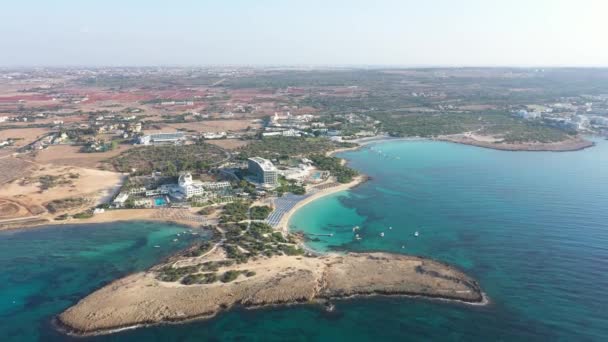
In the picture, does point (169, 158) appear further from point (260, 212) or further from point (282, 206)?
point (260, 212)

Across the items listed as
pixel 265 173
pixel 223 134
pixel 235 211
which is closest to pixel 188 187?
pixel 235 211

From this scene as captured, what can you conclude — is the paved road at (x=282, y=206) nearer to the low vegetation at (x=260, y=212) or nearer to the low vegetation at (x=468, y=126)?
the low vegetation at (x=260, y=212)

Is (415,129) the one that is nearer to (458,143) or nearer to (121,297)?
(458,143)

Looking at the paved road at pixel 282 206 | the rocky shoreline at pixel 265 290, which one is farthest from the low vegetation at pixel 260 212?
the rocky shoreline at pixel 265 290

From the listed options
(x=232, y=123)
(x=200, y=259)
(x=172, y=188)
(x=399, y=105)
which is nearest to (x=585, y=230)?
(x=200, y=259)

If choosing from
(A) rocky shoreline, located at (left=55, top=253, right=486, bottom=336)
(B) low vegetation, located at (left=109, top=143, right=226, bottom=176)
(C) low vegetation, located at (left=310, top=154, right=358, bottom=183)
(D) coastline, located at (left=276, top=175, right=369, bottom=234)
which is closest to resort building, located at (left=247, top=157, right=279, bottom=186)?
(D) coastline, located at (left=276, top=175, right=369, bottom=234)

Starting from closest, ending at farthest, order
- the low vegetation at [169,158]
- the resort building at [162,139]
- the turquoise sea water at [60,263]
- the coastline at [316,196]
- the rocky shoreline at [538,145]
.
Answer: the turquoise sea water at [60,263] < the coastline at [316,196] < the low vegetation at [169,158] < the rocky shoreline at [538,145] < the resort building at [162,139]
